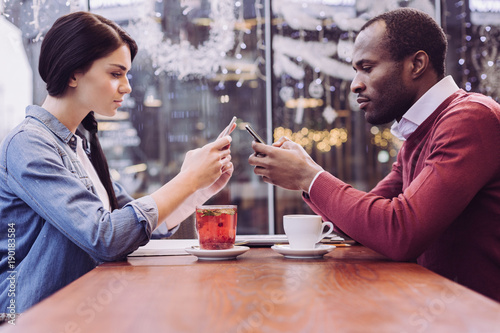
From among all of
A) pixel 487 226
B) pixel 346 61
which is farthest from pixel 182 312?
pixel 346 61

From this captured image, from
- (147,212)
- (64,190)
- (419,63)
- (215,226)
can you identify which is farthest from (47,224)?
(419,63)

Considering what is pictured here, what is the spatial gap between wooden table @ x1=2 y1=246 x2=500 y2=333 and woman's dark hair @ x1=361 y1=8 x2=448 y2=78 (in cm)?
77

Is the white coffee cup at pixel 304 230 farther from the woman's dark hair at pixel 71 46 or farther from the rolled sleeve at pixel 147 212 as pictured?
the woman's dark hair at pixel 71 46

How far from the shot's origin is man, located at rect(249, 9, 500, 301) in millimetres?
1185

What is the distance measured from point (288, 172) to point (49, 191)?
0.66 m

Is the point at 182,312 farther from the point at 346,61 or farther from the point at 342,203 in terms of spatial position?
the point at 346,61

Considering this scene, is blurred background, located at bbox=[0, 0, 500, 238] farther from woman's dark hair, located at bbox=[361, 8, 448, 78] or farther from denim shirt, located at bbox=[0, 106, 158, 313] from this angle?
denim shirt, located at bbox=[0, 106, 158, 313]

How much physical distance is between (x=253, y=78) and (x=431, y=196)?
9.23 ft

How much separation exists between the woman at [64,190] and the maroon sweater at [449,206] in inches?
18.0

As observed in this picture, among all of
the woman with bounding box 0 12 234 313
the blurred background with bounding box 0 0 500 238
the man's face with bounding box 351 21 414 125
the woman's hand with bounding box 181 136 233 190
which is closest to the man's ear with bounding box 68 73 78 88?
the woman with bounding box 0 12 234 313

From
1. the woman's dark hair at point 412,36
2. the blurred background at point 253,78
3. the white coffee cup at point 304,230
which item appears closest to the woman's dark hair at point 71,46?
the white coffee cup at point 304,230

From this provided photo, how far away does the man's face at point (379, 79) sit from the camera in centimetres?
→ 159

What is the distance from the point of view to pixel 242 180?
12.9ft

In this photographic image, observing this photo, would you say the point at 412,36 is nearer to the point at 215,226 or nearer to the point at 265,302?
the point at 215,226
